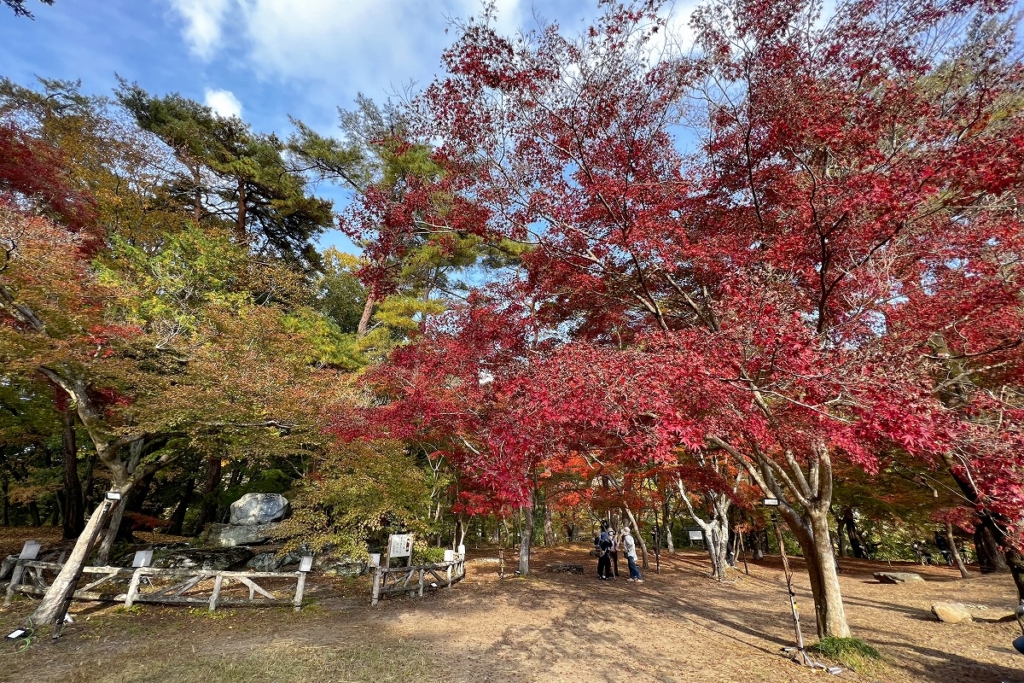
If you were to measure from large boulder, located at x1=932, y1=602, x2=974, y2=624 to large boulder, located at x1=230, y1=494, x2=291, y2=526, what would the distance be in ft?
59.0

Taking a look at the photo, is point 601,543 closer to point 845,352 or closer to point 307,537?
point 307,537

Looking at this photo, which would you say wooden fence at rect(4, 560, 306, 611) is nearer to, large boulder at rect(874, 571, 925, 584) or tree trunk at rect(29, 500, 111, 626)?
tree trunk at rect(29, 500, 111, 626)

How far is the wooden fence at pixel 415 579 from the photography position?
960cm

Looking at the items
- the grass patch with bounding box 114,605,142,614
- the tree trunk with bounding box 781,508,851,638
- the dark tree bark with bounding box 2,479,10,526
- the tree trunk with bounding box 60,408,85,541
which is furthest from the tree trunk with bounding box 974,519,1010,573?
the dark tree bark with bounding box 2,479,10,526

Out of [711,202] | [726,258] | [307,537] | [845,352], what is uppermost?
[711,202]

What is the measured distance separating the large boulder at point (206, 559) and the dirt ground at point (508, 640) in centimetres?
385

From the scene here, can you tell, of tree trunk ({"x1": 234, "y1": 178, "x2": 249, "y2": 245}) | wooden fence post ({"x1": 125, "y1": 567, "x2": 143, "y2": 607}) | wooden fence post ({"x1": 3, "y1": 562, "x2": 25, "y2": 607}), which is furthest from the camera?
tree trunk ({"x1": 234, "y1": 178, "x2": 249, "y2": 245})

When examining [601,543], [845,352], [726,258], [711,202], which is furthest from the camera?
[601,543]

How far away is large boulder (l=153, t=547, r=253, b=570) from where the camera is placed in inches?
487

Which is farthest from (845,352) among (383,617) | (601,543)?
(601,543)

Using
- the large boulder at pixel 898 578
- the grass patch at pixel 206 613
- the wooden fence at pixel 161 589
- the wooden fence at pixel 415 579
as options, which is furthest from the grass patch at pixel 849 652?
the large boulder at pixel 898 578

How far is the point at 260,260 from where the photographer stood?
17.3 meters

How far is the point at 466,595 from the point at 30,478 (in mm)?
18875

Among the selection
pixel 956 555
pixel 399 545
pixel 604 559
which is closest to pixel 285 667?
pixel 399 545
